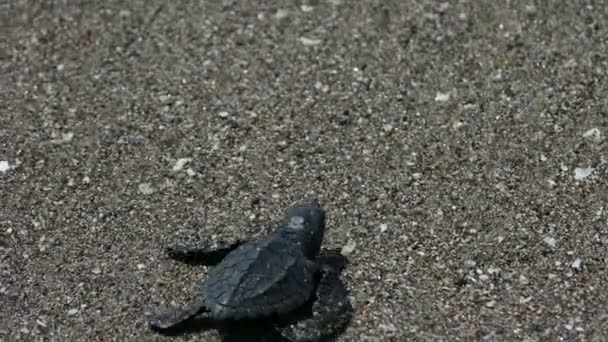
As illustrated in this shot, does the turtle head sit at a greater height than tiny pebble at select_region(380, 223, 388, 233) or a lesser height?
greater

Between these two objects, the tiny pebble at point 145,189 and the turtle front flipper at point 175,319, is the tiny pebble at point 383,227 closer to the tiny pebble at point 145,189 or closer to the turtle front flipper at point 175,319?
the turtle front flipper at point 175,319

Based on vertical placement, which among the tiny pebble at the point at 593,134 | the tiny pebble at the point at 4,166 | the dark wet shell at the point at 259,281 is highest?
the dark wet shell at the point at 259,281

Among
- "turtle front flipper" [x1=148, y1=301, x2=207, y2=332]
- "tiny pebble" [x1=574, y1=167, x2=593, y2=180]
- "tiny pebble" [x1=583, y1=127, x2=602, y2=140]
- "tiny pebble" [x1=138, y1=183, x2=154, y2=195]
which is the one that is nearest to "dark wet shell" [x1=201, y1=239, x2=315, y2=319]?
"turtle front flipper" [x1=148, y1=301, x2=207, y2=332]

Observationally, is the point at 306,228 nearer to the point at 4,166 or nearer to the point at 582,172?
the point at 582,172

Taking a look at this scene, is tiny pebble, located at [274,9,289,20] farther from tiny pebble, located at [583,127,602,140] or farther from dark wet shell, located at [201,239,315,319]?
dark wet shell, located at [201,239,315,319]

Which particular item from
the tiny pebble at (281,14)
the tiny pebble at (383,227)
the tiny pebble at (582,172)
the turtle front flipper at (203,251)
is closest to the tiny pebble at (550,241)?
the tiny pebble at (582,172)

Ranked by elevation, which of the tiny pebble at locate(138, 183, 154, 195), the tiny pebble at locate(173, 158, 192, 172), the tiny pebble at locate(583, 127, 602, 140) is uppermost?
the tiny pebble at locate(583, 127, 602, 140)

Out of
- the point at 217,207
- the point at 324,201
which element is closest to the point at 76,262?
the point at 217,207
